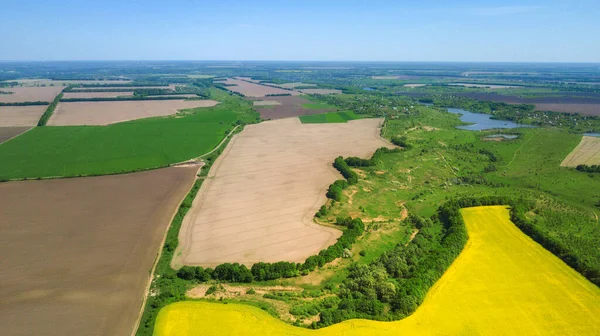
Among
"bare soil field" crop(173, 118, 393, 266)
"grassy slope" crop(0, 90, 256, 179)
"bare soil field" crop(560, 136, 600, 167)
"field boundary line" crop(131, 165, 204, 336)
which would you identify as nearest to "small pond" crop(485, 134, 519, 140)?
"bare soil field" crop(560, 136, 600, 167)

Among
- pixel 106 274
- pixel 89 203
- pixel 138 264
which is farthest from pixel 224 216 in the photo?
pixel 89 203

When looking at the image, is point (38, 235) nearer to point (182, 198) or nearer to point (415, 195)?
point (182, 198)

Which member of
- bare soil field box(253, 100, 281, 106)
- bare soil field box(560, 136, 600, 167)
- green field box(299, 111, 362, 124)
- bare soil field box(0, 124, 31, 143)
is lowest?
bare soil field box(560, 136, 600, 167)

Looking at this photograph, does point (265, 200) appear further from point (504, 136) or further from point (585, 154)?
point (504, 136)

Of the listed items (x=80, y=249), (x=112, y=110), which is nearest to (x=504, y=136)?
(x=80, y=249)

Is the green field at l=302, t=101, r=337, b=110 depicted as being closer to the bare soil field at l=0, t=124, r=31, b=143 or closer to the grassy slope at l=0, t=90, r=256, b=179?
the grassy slope at l=0, t=90, r=256, b=179

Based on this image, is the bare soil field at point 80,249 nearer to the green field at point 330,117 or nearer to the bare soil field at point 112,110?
the bare soil field at point 112,110

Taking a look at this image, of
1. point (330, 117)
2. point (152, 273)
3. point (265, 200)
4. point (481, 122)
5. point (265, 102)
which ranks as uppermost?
point (265, 102)
